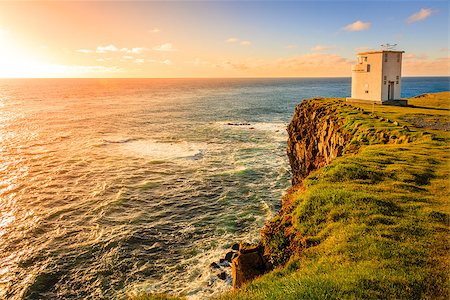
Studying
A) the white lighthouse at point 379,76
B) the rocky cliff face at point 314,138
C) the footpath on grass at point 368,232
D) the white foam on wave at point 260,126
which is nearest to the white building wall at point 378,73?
the white lighthouse at point 379,76

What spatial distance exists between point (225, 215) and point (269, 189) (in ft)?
31.2

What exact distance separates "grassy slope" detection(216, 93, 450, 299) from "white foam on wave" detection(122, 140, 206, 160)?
1472 inches

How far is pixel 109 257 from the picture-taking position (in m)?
25.2

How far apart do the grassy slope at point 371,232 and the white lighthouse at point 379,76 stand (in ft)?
114

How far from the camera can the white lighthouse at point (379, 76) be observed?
53281 millimetres

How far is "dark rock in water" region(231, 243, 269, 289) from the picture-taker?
13.9 m

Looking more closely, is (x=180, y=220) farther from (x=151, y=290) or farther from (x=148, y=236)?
(x=151, y=290)

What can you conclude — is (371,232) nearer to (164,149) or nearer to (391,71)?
(391,71)

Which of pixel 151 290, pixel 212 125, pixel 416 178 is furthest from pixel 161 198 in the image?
pixel 212 125

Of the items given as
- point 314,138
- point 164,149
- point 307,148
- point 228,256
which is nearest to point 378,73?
point 314,138

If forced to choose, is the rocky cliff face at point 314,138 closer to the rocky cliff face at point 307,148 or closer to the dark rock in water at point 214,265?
the rocky cliff face at point 307,148

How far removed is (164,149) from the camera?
60844 mm

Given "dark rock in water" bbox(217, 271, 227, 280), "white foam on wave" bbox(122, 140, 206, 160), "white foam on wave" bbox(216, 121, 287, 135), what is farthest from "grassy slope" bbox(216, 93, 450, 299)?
"white foam on wave" bbox(216, 121, 287, 135)

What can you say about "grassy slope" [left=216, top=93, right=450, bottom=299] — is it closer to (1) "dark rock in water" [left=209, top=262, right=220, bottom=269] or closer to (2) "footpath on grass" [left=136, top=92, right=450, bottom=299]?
(2) "footpath on grass" [left=136, top=92, right=450, bottom=299]
